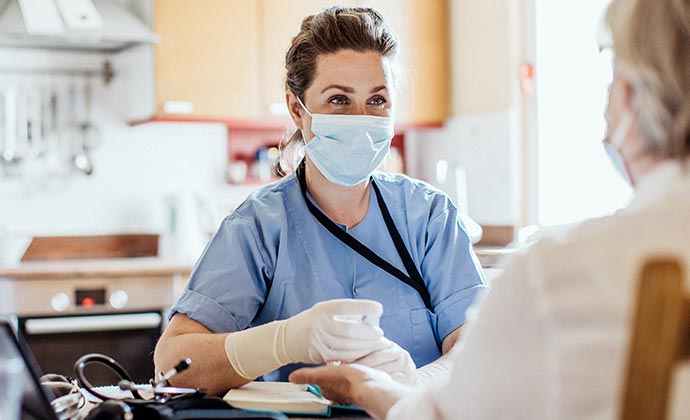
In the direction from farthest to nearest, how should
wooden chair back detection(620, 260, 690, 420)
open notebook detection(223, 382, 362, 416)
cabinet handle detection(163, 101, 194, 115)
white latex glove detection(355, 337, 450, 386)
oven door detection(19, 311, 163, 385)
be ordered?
cabinet handle detection(163, 101, 194, 115) → oven door detection(19, 311, 163, 385) → white latex glove detection(355, 337, 450, 386) → open notebook detection(223, 382, 362, 416) → wooden chair back detection(620, 260, 690, 420)

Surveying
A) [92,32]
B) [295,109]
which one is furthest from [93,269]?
[295,109]

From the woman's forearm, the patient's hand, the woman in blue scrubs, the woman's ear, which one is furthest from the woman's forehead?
the patient's hand

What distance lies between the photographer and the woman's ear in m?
1.78

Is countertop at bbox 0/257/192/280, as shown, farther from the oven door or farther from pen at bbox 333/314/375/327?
pen at bbox 333/314/375/327

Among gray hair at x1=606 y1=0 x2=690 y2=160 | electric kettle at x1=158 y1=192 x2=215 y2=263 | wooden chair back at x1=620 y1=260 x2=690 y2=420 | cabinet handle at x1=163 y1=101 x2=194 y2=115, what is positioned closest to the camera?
wooden chair back at x1=620 y1=260 x2=690 y2=420

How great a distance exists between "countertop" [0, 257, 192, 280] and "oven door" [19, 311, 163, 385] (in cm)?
15

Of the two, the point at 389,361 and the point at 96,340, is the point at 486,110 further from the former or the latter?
the point at 389,361

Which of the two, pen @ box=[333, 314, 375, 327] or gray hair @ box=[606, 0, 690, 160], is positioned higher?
gray hair @ box=[606, 0, 690, 160]

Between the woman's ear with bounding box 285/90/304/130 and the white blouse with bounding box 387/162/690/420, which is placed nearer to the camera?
the white blouse with bounding box 387/162/690/420

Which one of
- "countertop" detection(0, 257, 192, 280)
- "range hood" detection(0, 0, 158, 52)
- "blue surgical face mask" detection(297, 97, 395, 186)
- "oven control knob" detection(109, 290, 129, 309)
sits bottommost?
"oven control knob" detection(109, 290, 129, 309)

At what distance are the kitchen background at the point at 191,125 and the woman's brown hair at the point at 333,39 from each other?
1.31 m

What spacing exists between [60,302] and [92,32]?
1.01 m

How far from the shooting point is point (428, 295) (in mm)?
1627

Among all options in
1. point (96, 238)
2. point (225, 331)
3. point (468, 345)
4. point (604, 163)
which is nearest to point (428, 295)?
point (225, 331)
